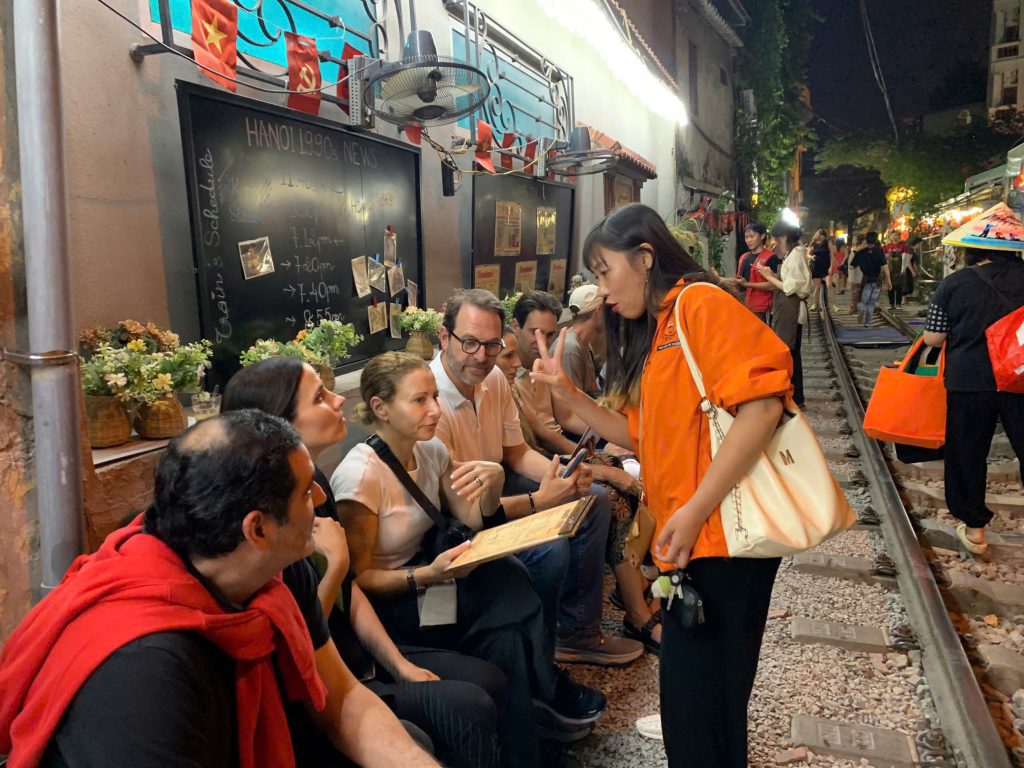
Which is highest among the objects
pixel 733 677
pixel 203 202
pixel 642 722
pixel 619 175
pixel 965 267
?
pixel 619 175

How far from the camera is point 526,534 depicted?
2217mm

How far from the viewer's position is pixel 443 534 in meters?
2.59

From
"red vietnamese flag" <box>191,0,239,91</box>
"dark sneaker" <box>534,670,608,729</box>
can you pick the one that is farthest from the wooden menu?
"red vietnamese flag" <box>191,0,239,91</box>

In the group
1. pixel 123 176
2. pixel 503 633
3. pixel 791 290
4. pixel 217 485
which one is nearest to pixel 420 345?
pixel 123 176

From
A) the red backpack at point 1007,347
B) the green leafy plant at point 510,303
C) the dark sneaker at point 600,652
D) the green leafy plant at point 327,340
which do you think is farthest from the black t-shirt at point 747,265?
the dark sneaker at point 600,652

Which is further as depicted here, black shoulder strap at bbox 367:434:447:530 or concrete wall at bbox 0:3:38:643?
black shoulder strap at bbox 367:434:447:530

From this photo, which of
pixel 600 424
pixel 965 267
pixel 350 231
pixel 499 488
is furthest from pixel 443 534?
pixel 965 267

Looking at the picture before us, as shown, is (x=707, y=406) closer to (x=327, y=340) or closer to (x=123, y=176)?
(x=327, y=340)

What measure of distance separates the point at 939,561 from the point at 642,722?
272 cm

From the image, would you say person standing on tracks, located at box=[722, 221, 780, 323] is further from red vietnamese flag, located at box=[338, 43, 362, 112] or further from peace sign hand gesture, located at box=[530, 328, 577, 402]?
peace sign hand gesture, located at box=[530, 328, 577, 402]

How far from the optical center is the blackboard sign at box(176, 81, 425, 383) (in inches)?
128

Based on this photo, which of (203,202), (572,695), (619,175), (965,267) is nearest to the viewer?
(572,695)

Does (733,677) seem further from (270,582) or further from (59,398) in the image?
(59,398)

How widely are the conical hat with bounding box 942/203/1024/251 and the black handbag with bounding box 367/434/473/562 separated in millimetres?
3331
